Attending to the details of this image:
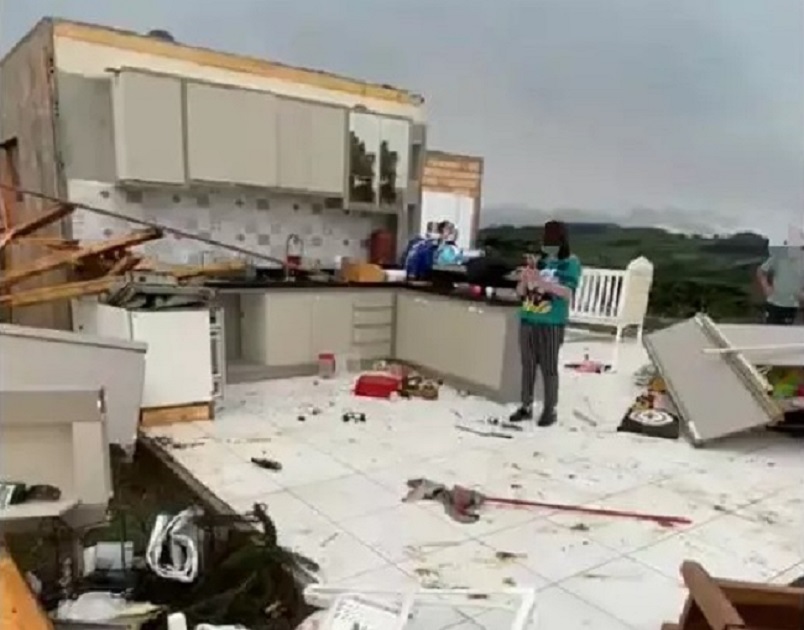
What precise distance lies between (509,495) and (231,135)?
11.5 feet

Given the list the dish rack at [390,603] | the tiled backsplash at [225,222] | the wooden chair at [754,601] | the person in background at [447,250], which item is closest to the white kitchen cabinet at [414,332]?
the person in background at [447,250]

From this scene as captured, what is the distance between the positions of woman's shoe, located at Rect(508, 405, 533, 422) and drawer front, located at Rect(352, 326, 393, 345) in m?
1.68

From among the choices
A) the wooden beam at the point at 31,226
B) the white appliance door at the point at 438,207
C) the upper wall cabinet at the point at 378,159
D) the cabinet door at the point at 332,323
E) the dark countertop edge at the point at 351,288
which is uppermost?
the upper wall cabinet at the point at 378,159

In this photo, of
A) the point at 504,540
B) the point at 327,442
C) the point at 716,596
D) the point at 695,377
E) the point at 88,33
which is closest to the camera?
the point at 716,596

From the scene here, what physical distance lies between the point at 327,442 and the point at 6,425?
78.5 inches

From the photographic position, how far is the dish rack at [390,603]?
1.81 metres

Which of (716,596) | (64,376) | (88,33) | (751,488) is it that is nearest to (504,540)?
(716,596)

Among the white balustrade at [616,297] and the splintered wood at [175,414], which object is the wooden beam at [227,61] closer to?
the splintered wood at [175,414]

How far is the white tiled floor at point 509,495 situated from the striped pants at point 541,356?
0.25 meters

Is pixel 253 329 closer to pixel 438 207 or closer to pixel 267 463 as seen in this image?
pixel 267 463

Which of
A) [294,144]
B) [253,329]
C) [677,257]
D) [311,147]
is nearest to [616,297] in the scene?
[677,257]

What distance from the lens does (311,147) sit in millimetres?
5484

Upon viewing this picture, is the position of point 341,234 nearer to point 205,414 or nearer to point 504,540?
point 205,414

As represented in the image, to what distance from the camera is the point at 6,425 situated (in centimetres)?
194
